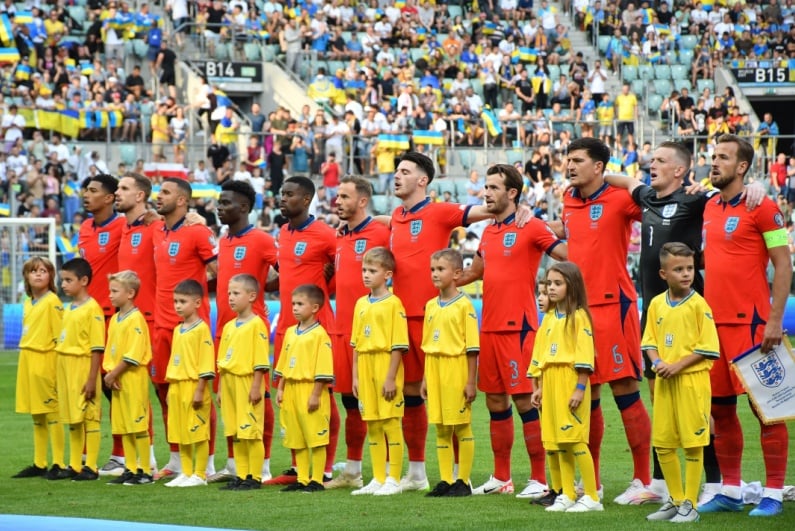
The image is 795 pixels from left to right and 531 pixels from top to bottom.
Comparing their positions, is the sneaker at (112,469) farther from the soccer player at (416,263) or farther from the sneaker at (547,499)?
the sneaker at (547,499)

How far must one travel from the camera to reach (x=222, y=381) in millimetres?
9875

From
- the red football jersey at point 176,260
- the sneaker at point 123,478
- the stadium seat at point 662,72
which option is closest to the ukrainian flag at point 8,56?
the stadium seat at point 662,72

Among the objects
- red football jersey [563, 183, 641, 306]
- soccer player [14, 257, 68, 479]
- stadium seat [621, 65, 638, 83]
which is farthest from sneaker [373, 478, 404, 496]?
stadium seat [621, 65, 638, 83]

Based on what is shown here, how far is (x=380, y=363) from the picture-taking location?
9.39 meters

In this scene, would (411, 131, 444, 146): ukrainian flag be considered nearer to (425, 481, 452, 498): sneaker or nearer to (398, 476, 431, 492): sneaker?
(398, 476, 431, 492): sneaker

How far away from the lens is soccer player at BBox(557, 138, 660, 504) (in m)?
8.75

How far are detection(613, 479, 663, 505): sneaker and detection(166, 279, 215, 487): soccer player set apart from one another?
3.15m

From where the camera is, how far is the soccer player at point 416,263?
961 cm

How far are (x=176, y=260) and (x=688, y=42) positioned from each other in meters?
27.3

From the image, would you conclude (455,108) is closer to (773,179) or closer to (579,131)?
(579,131)

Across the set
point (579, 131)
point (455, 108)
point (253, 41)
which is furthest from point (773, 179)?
point (253, 41)

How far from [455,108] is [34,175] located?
10.2 metres

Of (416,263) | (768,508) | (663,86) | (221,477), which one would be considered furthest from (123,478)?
(663,86)

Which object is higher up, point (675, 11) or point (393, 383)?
point (675, 11)
